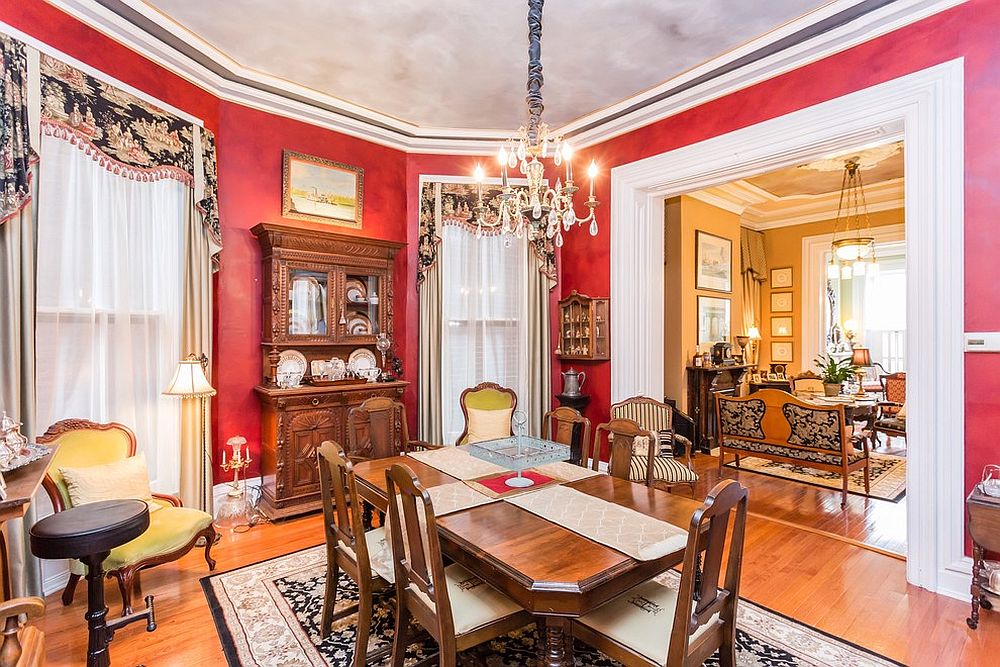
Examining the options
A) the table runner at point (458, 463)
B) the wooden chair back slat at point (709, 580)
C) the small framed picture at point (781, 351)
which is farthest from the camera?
the small framed picture at point (781, 351)

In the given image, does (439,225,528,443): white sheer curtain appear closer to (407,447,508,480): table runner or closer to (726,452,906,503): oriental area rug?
(407,447,508,480): table runner

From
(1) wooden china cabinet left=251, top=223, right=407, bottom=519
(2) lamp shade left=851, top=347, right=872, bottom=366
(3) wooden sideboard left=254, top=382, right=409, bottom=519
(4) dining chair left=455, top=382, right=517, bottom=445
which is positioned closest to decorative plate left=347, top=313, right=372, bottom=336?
(1) wooden china cabinet left=251, top=223, right=407, bottom=519

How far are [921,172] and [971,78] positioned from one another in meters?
0.51

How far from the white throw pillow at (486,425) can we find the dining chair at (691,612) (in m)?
2.33

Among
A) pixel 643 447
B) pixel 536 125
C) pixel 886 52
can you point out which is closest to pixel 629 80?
pixel 886 52

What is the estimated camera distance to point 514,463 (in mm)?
2402

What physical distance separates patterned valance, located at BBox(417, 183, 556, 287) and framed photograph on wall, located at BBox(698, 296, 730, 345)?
2.54 meters

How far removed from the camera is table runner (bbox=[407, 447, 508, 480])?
2648 mm

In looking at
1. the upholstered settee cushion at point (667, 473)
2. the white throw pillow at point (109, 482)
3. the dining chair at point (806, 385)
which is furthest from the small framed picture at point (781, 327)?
the white throw pillow at point (109, 482)

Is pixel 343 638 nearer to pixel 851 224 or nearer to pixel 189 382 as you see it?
pixel 189 382

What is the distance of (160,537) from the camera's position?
102 inches

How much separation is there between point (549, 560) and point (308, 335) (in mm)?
3079

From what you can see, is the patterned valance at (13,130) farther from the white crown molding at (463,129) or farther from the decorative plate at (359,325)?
the decorative plate at (359,325)

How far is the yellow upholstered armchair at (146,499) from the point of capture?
248cm
